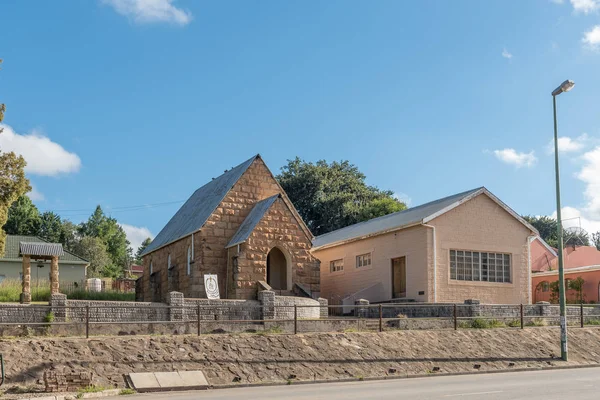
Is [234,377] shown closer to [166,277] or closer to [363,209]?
[166,277]

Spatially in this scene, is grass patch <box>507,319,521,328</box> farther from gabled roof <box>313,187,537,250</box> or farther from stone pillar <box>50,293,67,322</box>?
stone pillar <box>50,293,67,322</box>

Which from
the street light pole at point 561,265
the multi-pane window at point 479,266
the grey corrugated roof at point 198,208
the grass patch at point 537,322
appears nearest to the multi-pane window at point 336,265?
the grey corrugated roof at point 198,208

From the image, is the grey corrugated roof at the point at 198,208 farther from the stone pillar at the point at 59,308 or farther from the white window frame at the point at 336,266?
the stone pillar at the point at 59,308

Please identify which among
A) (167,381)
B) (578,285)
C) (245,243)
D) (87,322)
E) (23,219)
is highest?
(23,219)

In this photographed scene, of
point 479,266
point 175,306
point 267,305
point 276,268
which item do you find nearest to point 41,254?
point 175,306

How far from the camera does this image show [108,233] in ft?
276

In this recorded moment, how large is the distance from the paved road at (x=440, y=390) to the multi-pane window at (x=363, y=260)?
15161 mm

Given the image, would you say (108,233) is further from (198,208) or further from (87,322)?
(87,322)

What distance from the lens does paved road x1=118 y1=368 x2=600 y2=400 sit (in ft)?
53.7

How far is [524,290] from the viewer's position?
34.6 meters

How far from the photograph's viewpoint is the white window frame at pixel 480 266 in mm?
33125

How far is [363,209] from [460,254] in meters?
28.5

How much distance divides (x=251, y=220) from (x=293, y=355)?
1129 centimetres

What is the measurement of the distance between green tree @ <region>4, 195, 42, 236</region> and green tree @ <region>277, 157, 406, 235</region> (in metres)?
26.6
